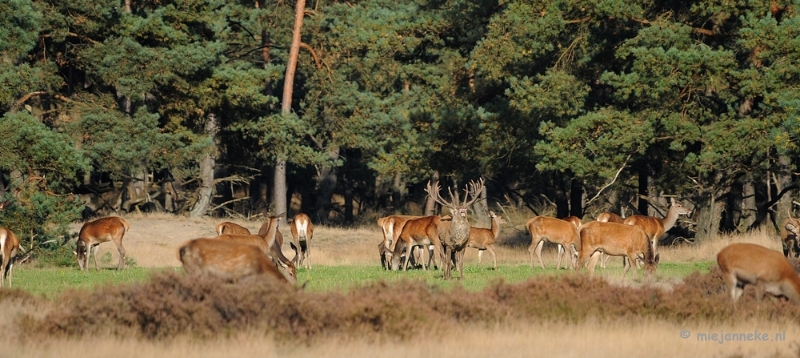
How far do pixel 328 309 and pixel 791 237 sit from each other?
1352cm

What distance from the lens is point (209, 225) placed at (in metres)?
38.2

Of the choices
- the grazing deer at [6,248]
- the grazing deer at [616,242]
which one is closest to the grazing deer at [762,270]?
the grazing deer at [616,242]

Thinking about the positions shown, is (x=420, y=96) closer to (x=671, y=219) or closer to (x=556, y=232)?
(x=671, y=219)

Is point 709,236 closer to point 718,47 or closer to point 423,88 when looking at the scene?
point 718,47

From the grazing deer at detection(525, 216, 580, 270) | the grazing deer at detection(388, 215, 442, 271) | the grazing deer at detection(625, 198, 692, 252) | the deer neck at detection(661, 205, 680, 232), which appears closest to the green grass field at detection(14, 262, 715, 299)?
the grazing deer at detection(388, 215, 442, 271)

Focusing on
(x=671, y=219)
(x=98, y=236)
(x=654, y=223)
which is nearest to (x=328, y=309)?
(x=98, y=236)

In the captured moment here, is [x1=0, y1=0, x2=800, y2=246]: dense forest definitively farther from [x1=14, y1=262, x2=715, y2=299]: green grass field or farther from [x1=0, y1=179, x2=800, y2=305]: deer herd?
[x1=14, y1=262, x2=715, y2=299]: green grass field

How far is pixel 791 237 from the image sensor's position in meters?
23.8

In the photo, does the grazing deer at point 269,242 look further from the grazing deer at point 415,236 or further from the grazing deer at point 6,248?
the grazing deer at point 415,236

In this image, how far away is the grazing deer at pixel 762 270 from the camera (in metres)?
14.4

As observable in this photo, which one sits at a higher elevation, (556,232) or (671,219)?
(671,219)

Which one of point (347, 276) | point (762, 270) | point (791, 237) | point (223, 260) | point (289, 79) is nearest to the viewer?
point (762, 270)

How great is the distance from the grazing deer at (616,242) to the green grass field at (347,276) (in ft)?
1.36

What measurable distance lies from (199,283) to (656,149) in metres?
22.8
